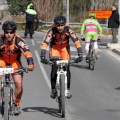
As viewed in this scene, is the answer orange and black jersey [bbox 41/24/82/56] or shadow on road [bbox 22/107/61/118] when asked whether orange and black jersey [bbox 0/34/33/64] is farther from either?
shadow on road [bbox 22/107/61/118]

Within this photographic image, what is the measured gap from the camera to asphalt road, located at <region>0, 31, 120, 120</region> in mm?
10328

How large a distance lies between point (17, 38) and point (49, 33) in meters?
1.56

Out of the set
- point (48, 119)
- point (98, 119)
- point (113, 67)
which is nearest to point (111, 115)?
point (98, 119)

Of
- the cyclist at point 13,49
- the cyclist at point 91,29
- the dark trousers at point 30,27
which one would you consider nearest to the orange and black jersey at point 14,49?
the cyclist at point 13,49

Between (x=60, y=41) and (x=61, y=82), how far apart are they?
1.18m

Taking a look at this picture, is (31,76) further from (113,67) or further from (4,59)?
(4,59)

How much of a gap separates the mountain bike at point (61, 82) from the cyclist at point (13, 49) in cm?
86

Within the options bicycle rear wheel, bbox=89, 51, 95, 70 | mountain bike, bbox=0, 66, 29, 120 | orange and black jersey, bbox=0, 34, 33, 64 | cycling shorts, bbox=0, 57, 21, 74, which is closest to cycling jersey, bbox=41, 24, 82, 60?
cycling shorts, bbox=0, 57, 21, 74

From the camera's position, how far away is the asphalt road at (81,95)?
10.3 metres

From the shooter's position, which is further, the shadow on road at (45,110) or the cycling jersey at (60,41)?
the cycling jersey at (60,41)

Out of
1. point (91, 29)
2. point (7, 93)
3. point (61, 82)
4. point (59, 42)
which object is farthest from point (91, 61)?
point (7, 93)

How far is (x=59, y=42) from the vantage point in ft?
36.1

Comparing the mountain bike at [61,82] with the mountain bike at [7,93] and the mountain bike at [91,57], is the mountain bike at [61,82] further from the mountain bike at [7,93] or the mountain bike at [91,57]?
the mountain bike at [91,57]

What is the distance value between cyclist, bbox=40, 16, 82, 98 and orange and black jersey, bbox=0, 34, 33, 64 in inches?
40.8
